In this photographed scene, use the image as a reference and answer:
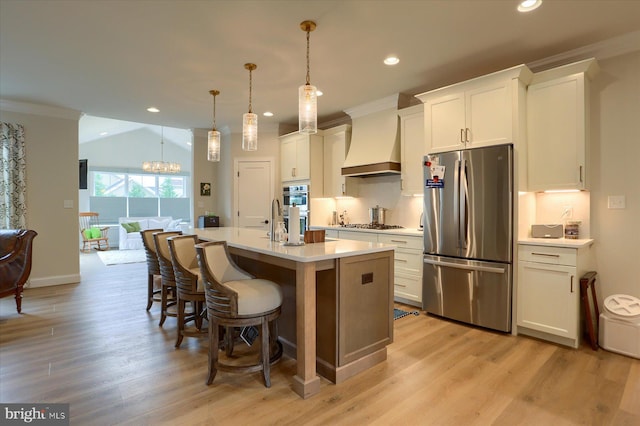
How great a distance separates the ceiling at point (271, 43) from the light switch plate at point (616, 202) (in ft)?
4.64

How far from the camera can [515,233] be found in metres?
3.05

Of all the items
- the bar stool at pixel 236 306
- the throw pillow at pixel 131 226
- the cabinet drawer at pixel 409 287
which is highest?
the throw pillow at pixel 131 226

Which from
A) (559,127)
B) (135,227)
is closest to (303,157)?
(559,127)

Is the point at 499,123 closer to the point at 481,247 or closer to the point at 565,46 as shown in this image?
the point at 565,46

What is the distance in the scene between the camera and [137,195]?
10.4 meters

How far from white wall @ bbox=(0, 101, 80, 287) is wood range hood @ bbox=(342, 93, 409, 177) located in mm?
4319

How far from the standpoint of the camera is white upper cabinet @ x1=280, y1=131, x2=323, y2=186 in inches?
211

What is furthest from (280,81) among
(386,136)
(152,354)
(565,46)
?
(152,354)

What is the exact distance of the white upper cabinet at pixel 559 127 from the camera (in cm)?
289

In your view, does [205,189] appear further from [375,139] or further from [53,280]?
[375,139]

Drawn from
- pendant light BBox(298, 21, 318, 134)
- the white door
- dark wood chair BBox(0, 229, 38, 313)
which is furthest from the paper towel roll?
the white door

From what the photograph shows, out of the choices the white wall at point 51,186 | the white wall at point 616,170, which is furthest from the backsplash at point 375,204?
the white wall at point 51,186

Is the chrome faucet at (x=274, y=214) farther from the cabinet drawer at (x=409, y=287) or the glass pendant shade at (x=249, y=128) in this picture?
the cabinet drawer at (x=409, y=287)

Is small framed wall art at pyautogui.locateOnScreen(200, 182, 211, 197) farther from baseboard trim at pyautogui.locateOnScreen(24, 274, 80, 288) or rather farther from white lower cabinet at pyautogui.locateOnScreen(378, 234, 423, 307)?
white lower cabinet at pyautogui.locateOnScreen(378, 234, 423, 307)
